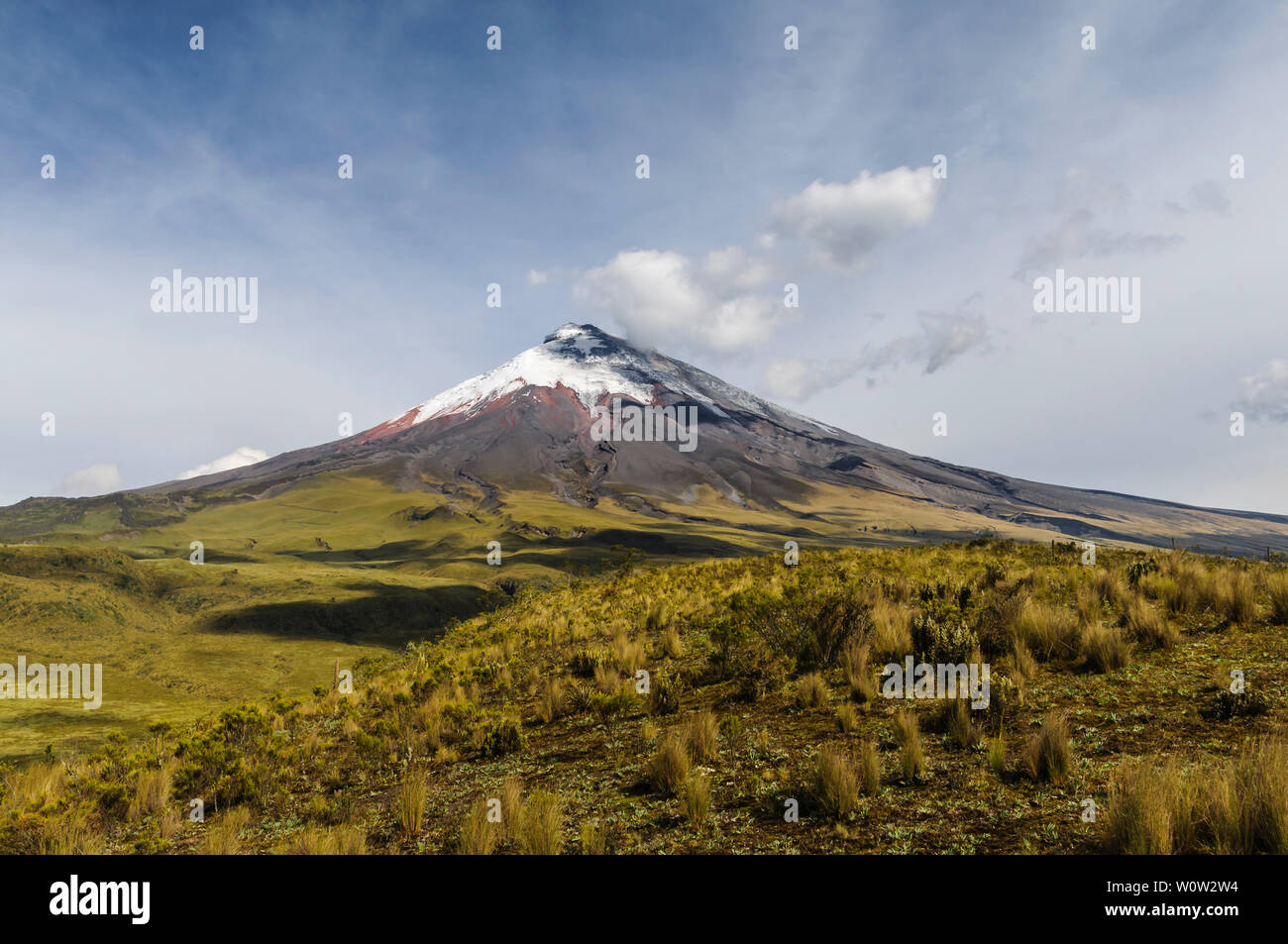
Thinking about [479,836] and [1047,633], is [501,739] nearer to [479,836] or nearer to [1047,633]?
[479,836]

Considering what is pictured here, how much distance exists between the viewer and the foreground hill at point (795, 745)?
180 inches

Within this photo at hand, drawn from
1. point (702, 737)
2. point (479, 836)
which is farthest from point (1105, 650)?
point (479, 836)

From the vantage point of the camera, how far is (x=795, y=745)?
654 centimetres

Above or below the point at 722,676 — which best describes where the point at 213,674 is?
below

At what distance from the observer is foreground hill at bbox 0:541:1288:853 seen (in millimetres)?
4570

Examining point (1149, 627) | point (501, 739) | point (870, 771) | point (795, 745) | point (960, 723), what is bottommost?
point (501, 739)

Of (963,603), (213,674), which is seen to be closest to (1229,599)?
(963,603)

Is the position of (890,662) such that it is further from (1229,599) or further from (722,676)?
(1229,599)

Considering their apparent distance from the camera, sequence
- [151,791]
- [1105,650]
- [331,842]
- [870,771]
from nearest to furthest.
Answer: [870,771] → [331,842] → [1105,650] → [151,791]

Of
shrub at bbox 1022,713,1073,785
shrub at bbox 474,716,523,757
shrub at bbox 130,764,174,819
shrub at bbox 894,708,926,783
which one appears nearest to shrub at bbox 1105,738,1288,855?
shrub at bbox 1022,713,1073,785
